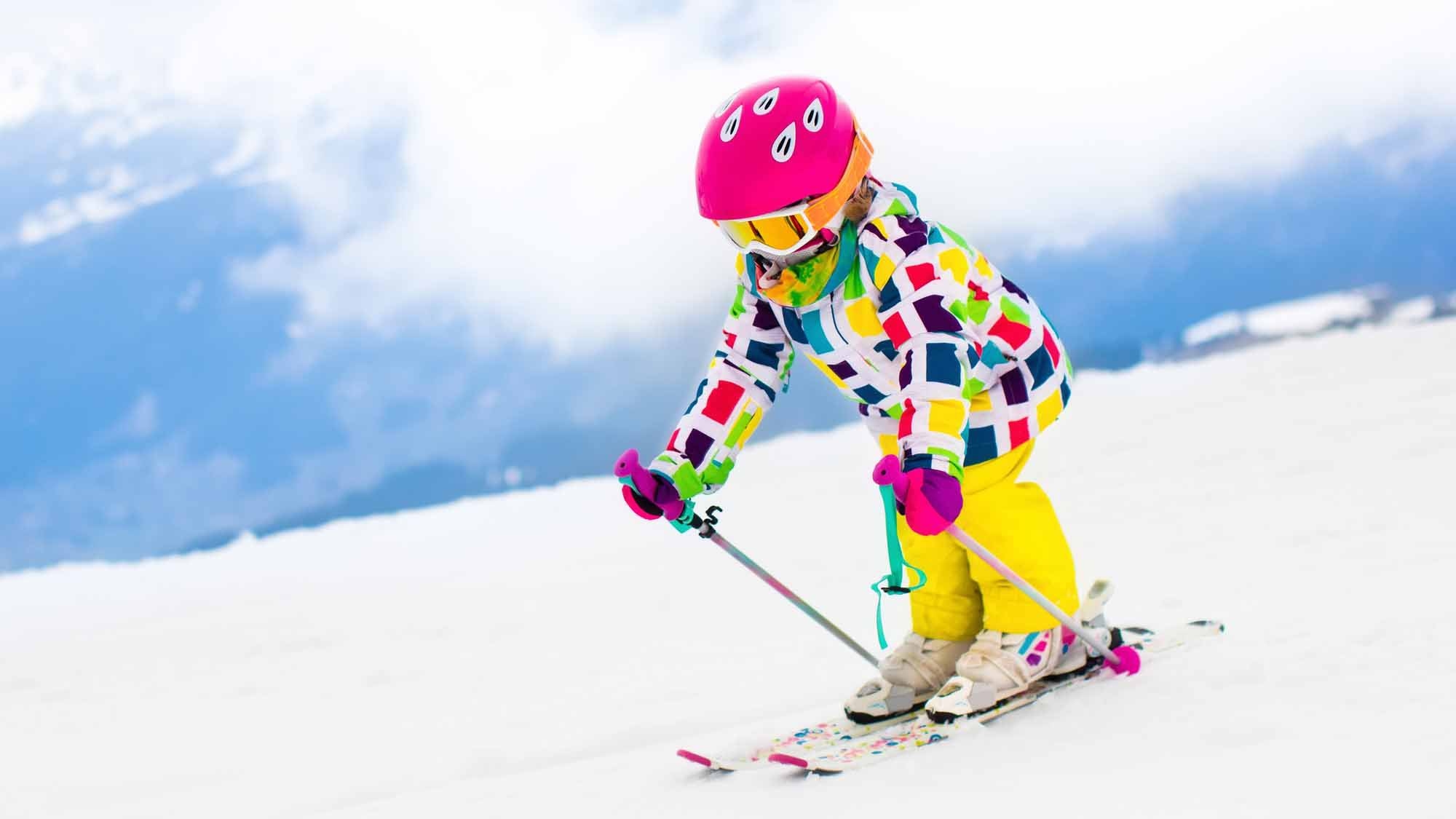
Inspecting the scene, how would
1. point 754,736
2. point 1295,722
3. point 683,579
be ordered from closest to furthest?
point 1295,722
point 754,736
point 683,579

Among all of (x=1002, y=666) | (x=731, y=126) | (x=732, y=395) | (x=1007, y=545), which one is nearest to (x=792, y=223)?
(x=731, y=126)

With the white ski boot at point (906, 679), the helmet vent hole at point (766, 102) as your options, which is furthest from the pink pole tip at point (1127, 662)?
the helmet vent hole at point (766, 102)

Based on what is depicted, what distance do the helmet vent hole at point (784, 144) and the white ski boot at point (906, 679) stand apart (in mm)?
646

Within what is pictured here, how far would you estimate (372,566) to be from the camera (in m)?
3.02

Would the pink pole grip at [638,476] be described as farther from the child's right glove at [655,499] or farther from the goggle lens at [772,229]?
the goggle lens at [772,229]

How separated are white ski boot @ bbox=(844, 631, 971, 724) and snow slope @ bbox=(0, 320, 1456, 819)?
13 cm

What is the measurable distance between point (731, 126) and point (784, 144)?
69 mm

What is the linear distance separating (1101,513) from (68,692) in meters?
1.99

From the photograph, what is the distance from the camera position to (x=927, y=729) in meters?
1.46

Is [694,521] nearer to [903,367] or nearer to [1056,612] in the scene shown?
[903,367]

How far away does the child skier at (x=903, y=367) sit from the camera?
52.6 inches

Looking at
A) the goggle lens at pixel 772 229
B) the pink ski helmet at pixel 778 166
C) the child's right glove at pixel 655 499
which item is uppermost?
the pink ski helmet at pixel 778 166

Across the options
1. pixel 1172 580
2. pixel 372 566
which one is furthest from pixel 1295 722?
pixel 372 566

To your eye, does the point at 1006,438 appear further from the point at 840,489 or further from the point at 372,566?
the point at 372,566
